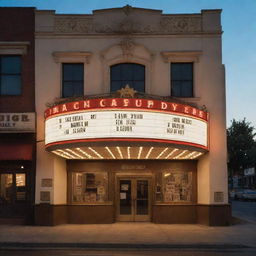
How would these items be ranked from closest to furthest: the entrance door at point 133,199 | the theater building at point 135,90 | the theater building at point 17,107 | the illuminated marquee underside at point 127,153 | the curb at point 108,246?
the curb at point 108,246, the illuminated marquee underside at point 127,153, the theater building at point 135,90, the theater building at point 17,107, the entrance door at point 133,199

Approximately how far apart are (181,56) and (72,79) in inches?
207

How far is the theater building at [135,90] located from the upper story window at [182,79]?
5 centimetres

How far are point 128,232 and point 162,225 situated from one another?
297 cm

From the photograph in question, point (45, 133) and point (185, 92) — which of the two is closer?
point (45, 133)

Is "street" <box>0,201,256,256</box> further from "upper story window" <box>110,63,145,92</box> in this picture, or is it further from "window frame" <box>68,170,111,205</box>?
"upper story window" <box>110,63,145,92</box>

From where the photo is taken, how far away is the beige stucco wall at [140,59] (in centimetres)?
1994

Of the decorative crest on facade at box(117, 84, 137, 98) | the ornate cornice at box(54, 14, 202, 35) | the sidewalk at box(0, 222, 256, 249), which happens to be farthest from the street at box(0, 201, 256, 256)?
the ornate cornice at box(54, 14, 202, 35)

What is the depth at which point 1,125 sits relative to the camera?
19562 mm

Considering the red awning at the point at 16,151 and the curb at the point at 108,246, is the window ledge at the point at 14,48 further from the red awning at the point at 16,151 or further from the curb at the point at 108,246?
the curb at the point at 108,246

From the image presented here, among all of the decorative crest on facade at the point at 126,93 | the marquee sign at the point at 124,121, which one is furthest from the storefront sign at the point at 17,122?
the decorative crest on facade at the point at 126,93

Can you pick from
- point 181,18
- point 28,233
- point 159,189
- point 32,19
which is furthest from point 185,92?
point 28,233

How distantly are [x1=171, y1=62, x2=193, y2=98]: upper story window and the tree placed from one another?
115 ft

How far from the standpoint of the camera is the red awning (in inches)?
774

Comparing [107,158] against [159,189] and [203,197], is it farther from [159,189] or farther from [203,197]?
[203,197]
